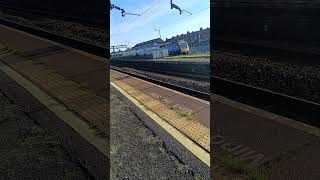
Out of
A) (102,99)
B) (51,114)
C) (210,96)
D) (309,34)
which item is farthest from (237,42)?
(51,114)

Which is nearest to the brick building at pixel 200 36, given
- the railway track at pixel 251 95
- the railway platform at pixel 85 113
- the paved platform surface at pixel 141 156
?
the railway track at pixel 251 95

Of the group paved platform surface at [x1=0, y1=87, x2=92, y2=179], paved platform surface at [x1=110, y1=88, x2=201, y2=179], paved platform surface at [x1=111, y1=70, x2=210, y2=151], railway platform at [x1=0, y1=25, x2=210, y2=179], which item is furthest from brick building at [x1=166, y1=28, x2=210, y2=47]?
paved platform surface at [x1=0, y1=87, x2=92, y2=179]

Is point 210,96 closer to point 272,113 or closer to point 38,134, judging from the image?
point 272,113

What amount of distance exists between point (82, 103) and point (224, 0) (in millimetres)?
10820

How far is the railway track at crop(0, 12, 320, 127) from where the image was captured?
7502mm

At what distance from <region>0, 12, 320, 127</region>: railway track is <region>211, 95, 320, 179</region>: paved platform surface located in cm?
46

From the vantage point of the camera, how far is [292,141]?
19.7 ft

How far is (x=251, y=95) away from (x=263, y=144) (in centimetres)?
297

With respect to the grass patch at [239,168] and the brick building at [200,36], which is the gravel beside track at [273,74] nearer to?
the brick building at [200,36]

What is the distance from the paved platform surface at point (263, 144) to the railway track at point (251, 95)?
18.0 inches

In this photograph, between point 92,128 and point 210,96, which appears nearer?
point 92,128

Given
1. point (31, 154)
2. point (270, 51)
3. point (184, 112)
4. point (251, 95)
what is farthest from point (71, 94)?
point (270, 51)

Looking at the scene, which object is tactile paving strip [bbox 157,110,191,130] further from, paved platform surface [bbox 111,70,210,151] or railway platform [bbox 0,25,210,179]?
railway platform [bbox 0,25,210,179]

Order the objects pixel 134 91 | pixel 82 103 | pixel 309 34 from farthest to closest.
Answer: pixel 309 34, pixel 134 91, pixel 82 103
